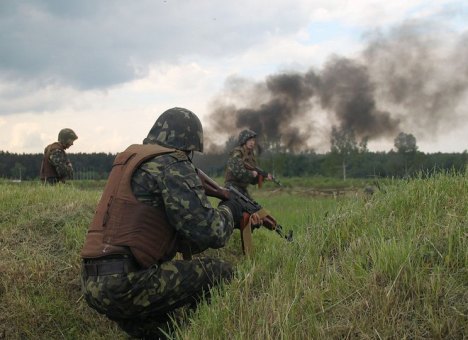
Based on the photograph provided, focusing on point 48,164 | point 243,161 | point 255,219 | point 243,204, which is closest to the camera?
point 243,204

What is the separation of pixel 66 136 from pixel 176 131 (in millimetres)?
7651

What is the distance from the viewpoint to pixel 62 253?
6.11 metres

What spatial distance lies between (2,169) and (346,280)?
159 feet

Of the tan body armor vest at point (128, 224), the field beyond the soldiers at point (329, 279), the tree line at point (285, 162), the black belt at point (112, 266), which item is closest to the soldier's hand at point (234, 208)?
the field beyond the soldiers at point (329, 279)

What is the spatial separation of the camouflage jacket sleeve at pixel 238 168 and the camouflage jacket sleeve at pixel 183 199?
718 cm

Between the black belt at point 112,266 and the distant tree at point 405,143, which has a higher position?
the distant tree at point 405,143

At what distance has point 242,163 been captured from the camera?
1142 cm

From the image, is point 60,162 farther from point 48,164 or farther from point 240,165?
point 240,165

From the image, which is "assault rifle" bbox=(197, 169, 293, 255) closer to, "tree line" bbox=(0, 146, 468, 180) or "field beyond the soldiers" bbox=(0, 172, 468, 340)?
"field beyond the soldiers" bbox=(0, 172, 468, 340)

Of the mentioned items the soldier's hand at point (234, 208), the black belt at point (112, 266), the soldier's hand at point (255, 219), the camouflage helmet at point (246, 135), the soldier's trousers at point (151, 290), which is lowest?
the soldier's trousers at point (151, 290)

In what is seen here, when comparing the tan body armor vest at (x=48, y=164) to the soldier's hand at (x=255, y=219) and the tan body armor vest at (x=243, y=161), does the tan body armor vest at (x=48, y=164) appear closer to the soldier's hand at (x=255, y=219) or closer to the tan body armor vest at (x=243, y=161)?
the tan body armor vest at (x=243, y=161)

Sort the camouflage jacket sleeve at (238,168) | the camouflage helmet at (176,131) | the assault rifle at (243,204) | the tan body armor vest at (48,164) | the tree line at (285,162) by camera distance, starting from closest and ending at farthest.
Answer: the camouflage helmet at (176,131), the assault rifle at (243,204), the camouflage jacket sleeve at (238,168), the tan body armor vest at (48,164), the tree line at (285,162)

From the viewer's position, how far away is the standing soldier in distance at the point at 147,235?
157 inches

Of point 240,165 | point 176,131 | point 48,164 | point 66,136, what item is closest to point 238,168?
point 240,165
